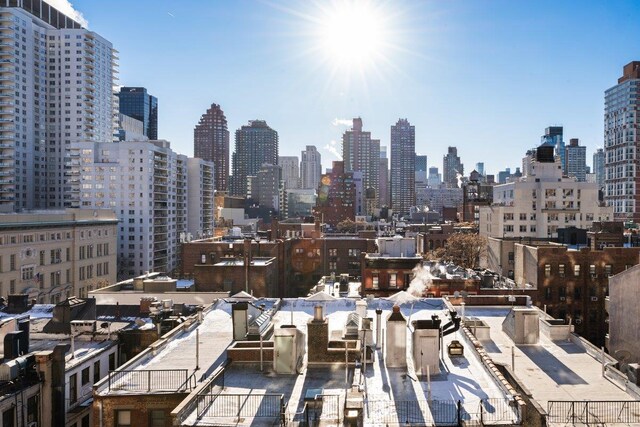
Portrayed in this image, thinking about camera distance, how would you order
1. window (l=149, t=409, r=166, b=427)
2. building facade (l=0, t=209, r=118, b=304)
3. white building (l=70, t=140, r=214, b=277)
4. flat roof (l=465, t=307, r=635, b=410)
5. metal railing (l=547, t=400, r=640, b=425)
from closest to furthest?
1. metal railing (l=547, t=400, r=640, b=425)
2. window (l=149, t=409, r=166, b=427)
3. flat roof (l=465, t=307, r=635, b=410)
4. building facade (l=0, t=209, r=118, b=304)
5. white building (l=70, t=140, r=214, b=277)

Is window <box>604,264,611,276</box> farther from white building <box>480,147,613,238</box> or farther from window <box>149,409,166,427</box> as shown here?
window <box>149,409,166,427</box>

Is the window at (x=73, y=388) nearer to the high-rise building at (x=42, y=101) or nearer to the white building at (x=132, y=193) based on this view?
the white building at (x=132, y=193)

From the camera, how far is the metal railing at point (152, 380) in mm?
20750

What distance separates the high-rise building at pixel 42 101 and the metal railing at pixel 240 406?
15869 centimetres

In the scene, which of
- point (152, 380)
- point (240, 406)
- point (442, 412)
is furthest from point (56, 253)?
point (442, 412)

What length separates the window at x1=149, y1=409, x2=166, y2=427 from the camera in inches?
791

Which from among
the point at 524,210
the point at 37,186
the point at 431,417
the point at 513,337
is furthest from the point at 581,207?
the point at 37,186

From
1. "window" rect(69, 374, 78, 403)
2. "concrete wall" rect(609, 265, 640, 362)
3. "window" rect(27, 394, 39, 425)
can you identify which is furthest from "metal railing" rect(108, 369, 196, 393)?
"concrete wall" rect(609, 265, 640, 362)

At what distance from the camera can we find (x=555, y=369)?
27.9 meters

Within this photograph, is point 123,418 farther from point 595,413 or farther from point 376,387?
point 595,413

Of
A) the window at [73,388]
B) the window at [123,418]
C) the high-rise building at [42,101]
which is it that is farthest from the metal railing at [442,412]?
the high-rise building at [42,101]

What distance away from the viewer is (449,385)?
20.6 m

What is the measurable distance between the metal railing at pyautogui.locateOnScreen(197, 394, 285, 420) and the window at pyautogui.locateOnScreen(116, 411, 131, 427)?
340cm

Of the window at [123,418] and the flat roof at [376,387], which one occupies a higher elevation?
the flat roof at [376,387]
